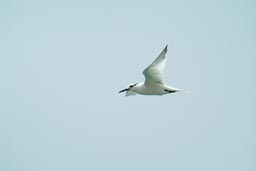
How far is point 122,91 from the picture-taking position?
816 inches

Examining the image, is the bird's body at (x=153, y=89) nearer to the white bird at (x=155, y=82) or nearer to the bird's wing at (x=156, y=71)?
the white bird at (x=155, y=82)

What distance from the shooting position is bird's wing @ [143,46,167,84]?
699 inches

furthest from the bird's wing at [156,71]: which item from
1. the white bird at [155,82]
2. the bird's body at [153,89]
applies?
the bird's body at [153,89]

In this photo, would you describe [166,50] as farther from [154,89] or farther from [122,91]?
[122,91]

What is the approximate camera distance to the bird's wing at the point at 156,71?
699 inches

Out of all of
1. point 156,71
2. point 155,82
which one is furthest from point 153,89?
point 156,71

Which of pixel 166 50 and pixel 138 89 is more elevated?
pixel 166 50

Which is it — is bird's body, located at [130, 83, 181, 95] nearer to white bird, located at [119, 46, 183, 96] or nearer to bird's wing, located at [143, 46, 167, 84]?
white bird, located at [119, 46, 183, 96]

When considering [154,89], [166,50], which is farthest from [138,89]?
[166,50]

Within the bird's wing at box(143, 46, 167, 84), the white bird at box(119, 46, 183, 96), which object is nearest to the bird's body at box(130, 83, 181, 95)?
the white bird at box(119, 46, 183, 96)

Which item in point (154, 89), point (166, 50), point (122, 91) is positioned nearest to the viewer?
point (166, 50)

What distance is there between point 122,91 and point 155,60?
335 cm

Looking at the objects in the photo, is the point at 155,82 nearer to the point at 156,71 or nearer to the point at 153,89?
the point at 153,89

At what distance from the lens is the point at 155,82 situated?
18625 mm
